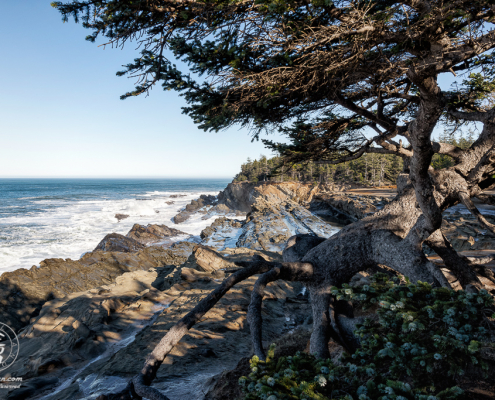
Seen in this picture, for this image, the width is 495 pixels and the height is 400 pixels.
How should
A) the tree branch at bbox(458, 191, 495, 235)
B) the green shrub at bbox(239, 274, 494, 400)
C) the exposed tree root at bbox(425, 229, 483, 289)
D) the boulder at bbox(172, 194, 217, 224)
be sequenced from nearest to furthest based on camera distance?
the green shrub at bbox(239, 274, 494, 400)
the tree branch at bbox(458, 191, 495, 235)
the exposed tree root at bbox(425, 229, 483, 289)
the boulder at bbox(172, 194, 217, 224)

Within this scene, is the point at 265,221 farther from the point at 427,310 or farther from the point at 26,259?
the point at 26,259

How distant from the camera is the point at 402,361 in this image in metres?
1.90

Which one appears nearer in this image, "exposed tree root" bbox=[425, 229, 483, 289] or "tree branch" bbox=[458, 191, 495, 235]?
"tree branch" bbox=[458, 191, 495, 235]

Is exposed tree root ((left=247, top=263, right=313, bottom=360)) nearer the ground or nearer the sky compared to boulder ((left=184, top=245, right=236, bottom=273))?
nearer the sky

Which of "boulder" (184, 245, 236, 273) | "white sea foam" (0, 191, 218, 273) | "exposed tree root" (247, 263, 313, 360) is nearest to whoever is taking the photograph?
"exposed tree root" (247, 263, 313, 360)

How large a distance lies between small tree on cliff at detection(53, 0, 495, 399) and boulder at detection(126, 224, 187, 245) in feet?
63.4

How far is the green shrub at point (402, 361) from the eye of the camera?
164cm

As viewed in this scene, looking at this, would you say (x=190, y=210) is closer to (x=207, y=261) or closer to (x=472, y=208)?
(x=207, y=261)

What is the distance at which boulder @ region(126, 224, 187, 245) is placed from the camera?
71.0 ft

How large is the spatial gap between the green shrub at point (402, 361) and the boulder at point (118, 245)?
59.5 ft

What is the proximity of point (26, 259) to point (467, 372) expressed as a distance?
78.2 feet

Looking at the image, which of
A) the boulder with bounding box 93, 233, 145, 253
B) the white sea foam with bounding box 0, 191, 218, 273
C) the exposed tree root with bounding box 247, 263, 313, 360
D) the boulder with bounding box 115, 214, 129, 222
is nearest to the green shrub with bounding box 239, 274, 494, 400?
the exposed tree root with bounding box 247, 263, 313, 360

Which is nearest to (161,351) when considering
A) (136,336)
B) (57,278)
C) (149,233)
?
(136,336)

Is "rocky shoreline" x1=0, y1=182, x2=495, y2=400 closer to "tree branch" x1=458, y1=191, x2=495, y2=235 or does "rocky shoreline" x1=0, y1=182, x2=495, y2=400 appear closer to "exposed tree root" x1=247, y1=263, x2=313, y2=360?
"exposed tree root" x1=247, y1=263, x2=313, y2=360
